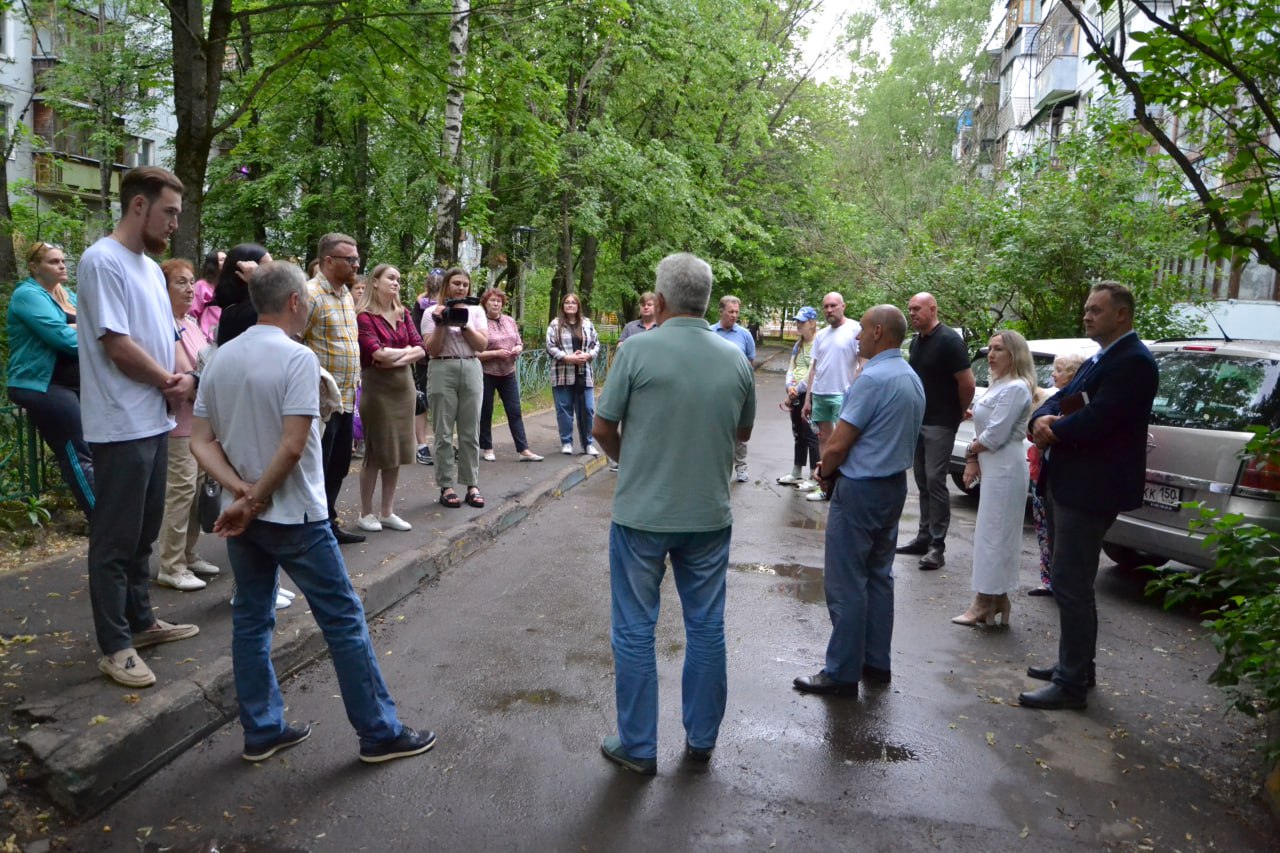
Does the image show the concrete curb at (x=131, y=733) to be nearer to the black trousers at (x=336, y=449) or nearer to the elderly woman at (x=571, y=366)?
the black trousers at (x=336, y=449)

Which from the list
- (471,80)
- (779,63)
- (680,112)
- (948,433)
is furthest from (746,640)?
(779,63)

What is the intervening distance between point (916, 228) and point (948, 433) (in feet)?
41.5

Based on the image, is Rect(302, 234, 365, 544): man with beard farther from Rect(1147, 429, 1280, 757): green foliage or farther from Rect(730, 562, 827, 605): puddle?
Rect(1147, 429, 1280, 757): green foliage

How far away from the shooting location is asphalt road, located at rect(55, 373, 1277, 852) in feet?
11.6

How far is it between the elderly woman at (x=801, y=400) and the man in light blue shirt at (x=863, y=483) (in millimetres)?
5779

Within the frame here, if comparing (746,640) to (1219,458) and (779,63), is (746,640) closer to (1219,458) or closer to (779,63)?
(1219,458)

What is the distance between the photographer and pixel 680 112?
960 inches

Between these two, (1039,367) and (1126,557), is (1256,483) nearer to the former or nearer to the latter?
(1126,557)

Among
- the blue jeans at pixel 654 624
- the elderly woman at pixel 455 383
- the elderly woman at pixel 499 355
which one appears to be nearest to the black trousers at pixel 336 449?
the elderly woman at pixel 455 383

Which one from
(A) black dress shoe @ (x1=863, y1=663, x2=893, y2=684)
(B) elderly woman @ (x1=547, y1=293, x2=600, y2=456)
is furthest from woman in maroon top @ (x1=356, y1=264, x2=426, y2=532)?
(B) elderly woman @ (x1=547, y1=293, x2=600, y2=456)

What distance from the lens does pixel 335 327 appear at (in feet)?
20.7

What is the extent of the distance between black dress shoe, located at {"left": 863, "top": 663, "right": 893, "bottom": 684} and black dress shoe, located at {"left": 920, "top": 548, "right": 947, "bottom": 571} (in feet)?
8.75

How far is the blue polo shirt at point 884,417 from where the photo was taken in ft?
15.9

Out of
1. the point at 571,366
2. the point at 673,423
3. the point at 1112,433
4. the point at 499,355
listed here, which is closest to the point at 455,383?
the point at 499,355
